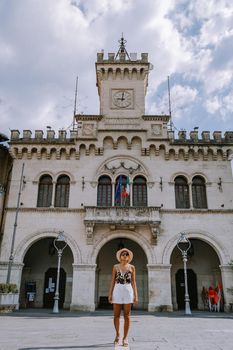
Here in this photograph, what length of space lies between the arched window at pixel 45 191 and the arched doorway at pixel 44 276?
2974mm

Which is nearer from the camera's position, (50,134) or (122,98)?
(50,134)

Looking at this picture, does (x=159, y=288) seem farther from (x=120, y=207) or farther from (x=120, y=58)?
(x=120, y=58)

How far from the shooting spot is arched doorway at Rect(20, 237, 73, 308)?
77.0 ft

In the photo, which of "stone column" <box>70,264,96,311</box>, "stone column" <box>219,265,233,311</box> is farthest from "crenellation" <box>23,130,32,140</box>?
"stone column" <box>219,265,233,311</box>

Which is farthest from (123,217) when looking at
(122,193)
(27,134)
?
(27,134)

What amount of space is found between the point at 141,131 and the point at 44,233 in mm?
11408

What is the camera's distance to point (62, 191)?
2422cm

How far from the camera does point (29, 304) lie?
927 inches

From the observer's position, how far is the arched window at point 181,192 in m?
23.8

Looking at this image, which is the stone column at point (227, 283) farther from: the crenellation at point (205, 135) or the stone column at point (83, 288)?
the crenellation at point (205, 135)

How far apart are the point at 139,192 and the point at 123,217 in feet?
9.70

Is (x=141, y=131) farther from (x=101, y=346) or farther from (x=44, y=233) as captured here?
(x=101, y=346)

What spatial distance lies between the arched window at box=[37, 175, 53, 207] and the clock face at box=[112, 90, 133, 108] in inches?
353

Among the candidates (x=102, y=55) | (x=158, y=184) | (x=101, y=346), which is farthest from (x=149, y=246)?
(x=102, y=55)
